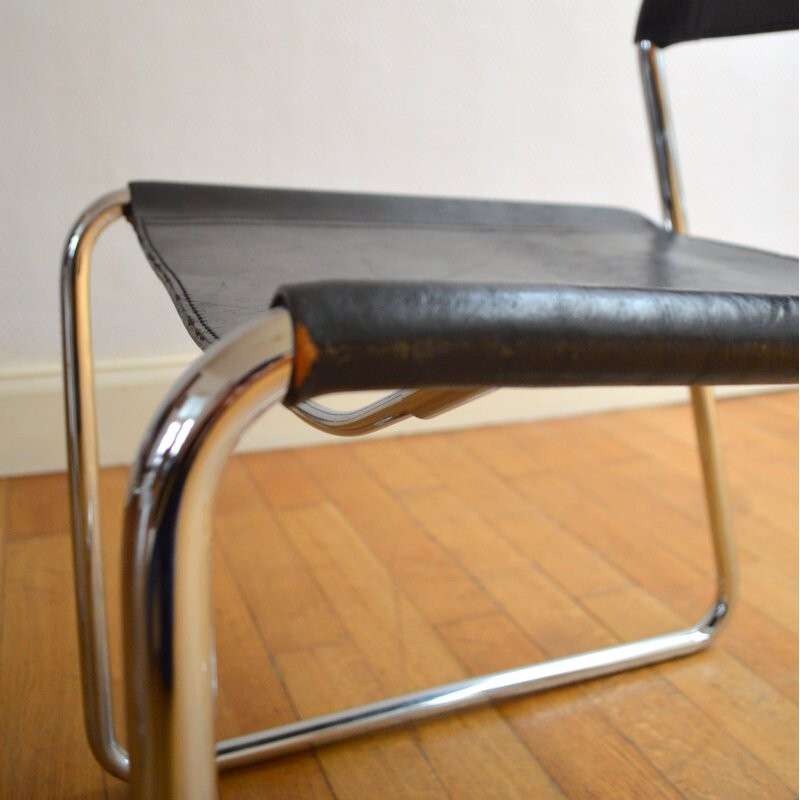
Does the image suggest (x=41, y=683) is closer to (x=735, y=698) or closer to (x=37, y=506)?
(x=37, y=506)

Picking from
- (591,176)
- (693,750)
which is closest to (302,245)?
(693,750)

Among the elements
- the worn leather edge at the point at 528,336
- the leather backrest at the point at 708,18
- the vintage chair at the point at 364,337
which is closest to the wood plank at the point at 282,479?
the vintage chair at the point at 364,337

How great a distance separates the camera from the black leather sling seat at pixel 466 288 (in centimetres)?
27

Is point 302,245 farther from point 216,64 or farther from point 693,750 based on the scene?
point 216,64

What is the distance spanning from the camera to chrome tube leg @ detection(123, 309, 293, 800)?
24 cm

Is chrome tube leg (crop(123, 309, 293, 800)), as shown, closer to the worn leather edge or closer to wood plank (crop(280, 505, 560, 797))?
the worn leather edge

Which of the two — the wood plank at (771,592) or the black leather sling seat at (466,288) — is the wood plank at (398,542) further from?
the black leather sling seat at (466,288)

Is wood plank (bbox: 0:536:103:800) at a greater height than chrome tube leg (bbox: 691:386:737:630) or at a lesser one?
lesser

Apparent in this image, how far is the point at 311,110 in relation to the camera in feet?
4.65

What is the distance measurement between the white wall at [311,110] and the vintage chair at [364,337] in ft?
2.15

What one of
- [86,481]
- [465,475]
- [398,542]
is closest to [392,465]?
[465,475]

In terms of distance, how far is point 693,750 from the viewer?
0.79 metres

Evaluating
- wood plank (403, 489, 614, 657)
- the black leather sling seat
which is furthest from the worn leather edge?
wood plank (403, 489, 614, 657)

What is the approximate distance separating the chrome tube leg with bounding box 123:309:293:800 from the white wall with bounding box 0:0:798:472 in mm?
1180
